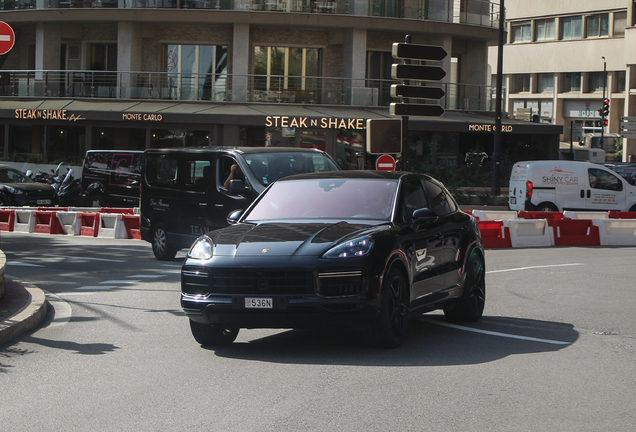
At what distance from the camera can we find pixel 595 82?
73.8 meters

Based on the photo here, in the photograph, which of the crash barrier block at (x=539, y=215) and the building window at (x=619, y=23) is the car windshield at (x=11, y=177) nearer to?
the crash barrier block at (x=539, y=215)

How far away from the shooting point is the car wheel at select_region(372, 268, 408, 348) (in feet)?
24.6

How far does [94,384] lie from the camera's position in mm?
6688

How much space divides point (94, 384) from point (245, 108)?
30713 mm

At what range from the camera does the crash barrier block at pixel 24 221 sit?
81.5 feet

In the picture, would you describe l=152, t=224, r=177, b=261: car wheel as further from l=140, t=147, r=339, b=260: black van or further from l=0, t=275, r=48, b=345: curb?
l=0, t=275, r=48, b=345: curb

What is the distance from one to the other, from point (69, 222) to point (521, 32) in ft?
204

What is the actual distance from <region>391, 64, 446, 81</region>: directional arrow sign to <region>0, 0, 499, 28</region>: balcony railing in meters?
20.5

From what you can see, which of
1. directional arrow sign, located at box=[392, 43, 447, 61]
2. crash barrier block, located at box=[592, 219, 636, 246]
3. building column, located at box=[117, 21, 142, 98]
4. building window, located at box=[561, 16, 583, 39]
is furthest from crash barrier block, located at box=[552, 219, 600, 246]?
building window, located at box=[561, 16, 583, 39]

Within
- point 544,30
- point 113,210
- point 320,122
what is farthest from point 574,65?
point 113,210

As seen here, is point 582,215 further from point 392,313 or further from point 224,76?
point 224,76

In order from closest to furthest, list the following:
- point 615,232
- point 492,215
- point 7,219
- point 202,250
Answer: point 202,250, point 615,232, point 492,215, point 7,219

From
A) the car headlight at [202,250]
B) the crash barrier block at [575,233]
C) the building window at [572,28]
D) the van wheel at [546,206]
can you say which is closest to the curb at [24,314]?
the car headlight at [202,250]

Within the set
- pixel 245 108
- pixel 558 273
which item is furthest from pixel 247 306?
pixel 245 108
